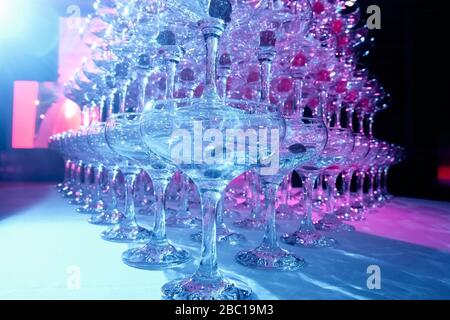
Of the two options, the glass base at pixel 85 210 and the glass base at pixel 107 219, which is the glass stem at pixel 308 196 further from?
the glass base at pixel 85 210

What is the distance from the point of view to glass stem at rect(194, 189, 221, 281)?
2.58 feet

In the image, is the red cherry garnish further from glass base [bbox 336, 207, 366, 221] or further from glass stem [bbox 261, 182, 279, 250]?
glass base [bbox 336, 207, 366, 221]

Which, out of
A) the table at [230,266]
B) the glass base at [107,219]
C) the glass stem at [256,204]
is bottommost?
the table at [230,266]

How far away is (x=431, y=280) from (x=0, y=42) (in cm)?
579

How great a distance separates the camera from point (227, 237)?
1365mm

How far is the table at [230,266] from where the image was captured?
2.72 feet

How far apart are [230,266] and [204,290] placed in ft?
0.84

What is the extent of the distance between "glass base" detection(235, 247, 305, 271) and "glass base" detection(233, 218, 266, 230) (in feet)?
1.54

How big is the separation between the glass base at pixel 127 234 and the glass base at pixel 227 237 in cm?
15

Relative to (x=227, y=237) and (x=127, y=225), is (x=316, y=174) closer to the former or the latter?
(x=227, y=237)

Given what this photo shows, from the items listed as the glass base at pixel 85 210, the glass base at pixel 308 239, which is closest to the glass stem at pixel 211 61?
the glass base at pixel 308 239

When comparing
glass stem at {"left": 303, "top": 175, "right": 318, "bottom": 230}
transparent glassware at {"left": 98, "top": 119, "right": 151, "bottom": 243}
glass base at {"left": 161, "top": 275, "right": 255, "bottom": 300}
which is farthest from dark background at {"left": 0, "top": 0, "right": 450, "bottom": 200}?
glass base at {"left": 161, "top": 275, "right": 255, "bottom": 300}

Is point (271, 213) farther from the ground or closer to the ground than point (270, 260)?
farther from the ground

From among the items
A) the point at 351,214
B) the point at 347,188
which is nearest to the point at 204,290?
the point at 351,214
